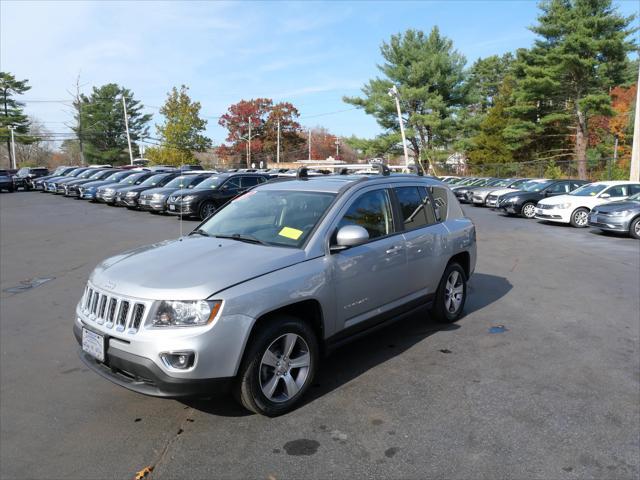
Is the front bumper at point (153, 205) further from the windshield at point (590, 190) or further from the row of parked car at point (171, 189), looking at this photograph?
the windshield at point (590, 190)

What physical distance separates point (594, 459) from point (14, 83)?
242ft

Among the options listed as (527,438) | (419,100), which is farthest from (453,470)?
(419,100)

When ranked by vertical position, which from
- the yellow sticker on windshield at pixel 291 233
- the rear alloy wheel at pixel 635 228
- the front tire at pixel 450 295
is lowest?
the rear alloy wheel at pixel 635 228

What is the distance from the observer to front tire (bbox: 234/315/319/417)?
3.50 metres

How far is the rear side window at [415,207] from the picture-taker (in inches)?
205

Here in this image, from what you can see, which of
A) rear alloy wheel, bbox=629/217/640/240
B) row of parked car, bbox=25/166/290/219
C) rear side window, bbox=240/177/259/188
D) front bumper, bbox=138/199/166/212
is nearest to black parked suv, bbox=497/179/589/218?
rear alloy wheel, bbox=629/217/640/240

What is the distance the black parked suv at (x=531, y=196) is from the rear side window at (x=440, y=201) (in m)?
15.2

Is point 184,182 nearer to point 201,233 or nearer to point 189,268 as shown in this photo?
point 201,233

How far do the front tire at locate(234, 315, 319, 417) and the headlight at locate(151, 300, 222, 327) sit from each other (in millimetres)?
405

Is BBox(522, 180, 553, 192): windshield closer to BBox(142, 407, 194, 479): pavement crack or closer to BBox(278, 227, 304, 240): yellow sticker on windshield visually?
BBox(278, 227, 304, 240): yellow sticker on windshield

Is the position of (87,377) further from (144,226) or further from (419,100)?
(419,100)

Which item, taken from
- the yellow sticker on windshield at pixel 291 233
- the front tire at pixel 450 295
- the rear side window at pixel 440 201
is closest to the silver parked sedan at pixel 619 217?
the front tire at pixel 450 295

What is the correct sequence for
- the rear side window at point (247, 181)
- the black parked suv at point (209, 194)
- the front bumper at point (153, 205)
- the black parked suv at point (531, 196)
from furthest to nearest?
the black parked suv at point (531, 196), the front bumper at point (153, 205), the rear side window at point (247, 181), the black parked suv at point (209, 194)

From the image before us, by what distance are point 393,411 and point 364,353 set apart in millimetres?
1220
